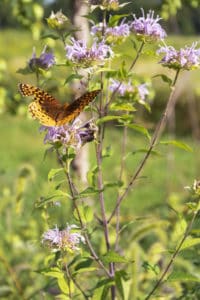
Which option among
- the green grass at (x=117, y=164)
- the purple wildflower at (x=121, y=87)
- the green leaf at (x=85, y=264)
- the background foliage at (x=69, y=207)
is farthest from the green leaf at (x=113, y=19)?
the green grass at (x=117, y=164)

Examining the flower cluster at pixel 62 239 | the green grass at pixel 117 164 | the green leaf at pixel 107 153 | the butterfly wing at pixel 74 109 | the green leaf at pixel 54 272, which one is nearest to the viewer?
the butterfly wing at pixel 74 109

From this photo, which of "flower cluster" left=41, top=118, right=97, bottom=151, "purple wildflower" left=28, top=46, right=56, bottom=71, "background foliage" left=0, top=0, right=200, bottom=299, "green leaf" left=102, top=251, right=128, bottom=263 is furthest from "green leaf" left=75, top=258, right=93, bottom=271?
"purple wildflower" left=28, top=46, right=56, bottom=71

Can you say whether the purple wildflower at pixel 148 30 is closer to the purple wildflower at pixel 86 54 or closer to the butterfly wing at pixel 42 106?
the purple wildflower at pixel 86 54

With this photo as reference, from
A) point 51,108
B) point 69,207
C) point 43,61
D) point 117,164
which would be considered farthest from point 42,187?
point 117,164

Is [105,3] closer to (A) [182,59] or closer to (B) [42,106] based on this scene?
(A) [182,59]

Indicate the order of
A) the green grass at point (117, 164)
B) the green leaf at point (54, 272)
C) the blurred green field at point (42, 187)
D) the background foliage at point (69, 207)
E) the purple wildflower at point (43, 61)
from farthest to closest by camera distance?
the green grass at point (117, 164), the blurred green field at point (42, 187), the background foliage at point (69, 207), the purple wildflower at point (43, 61), the green leaf at point (54, 272)

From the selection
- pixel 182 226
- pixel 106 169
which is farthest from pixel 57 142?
pixel 106 169

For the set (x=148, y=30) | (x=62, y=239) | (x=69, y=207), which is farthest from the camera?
(x=69, y=207)

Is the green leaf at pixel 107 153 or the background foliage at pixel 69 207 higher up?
the green leaf at pixel 107 153
